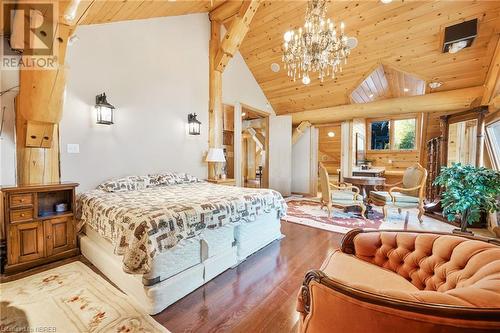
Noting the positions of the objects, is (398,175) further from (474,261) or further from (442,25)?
(474,261)

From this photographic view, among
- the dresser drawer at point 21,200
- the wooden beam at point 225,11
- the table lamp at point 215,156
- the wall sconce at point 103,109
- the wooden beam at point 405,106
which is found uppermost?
the wooden beam at point 225,11

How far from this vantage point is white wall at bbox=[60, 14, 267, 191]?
2.92 meters

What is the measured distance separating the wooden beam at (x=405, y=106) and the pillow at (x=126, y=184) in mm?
4586

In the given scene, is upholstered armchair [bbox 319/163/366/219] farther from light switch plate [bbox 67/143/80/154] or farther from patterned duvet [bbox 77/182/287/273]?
light switch plate [bbox 67/143/80/154]

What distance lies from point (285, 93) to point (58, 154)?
5.10m

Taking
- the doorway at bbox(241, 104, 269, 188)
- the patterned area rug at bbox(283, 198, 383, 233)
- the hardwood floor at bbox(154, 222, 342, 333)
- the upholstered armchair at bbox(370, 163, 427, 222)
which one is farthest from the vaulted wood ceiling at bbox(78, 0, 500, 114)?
the hardwood floor at bbox(154, 222, 342, 333)

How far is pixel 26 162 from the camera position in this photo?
2.45 m

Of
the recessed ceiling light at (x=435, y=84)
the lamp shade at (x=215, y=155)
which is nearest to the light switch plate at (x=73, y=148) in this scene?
the lamp shade at (x=215, y=155)

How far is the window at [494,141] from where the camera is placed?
3.42 meters

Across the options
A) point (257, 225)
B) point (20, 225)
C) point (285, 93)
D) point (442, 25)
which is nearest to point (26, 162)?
point (20, 225)

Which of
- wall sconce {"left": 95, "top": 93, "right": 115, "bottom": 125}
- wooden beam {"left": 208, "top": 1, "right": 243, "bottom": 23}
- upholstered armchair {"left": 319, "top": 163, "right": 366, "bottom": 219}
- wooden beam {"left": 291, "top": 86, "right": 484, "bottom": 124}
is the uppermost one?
wooden beam {"left": 208, "top": 1, "right": 243, "bottom": 23}

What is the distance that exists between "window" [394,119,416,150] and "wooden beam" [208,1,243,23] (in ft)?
20.0

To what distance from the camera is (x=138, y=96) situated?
3.52 m

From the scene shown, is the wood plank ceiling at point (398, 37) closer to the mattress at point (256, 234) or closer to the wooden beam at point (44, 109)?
the wooden beam at point (44, 109)
